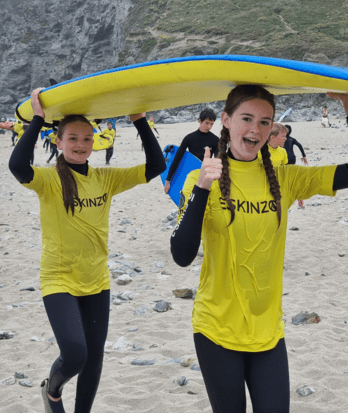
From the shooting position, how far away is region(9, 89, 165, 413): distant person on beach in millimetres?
3330

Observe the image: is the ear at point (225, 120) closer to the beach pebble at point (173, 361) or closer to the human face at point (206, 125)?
the beach pebble at point (173, 361)

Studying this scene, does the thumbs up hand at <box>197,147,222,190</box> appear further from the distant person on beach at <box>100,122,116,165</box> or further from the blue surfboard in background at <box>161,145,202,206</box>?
the distant person on beach at <box>100,122,116,165</box>

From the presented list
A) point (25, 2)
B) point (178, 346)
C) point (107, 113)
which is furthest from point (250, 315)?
point (25, 2)

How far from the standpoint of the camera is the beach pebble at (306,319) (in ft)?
19.2

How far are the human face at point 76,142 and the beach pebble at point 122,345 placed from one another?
Answer: 2.47 metres

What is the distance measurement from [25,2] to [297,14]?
55619 mm

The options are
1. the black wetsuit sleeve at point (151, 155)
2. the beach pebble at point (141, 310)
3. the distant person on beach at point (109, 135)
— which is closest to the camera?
the black wetsuit sleeve at point (151, 155)

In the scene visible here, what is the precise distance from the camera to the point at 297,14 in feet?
296

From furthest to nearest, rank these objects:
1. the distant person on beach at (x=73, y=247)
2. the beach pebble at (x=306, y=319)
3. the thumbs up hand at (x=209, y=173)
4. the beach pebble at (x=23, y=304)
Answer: the beach pebble at (x=23, y=304) → the beach pebble at (x=306, y=319) → the distant person on beach at (x=73, y=247) → the thumbs up hand at (x=209, y=173)

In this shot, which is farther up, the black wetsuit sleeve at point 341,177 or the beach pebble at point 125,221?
the black wetsuit sleeve at point 341,177

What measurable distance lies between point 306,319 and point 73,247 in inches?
133

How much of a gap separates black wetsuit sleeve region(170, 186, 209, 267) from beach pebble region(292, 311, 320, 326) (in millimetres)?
3929

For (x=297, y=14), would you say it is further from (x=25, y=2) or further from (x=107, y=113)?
(x=107, y=113)

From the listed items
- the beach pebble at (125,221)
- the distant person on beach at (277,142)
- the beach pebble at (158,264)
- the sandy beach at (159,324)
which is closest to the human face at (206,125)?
the distant person on beach at (277,142)
